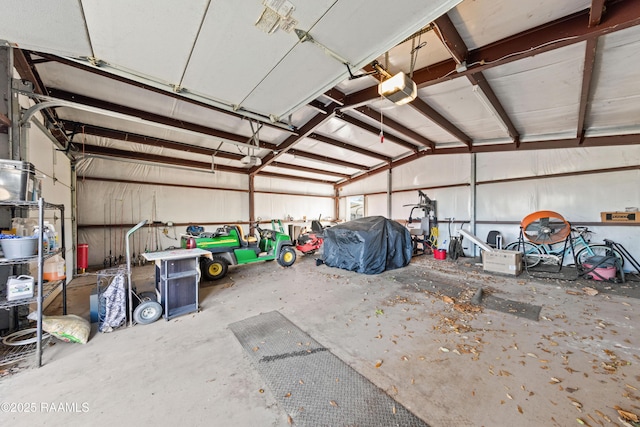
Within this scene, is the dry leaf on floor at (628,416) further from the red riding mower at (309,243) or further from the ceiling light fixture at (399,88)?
the red riding mower at (309,243)

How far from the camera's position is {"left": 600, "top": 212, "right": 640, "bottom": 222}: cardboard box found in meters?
4.69

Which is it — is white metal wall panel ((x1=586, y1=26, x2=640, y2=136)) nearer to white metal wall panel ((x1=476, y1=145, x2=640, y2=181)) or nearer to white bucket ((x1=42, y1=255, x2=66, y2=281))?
white metal wall panel ((x1=476, y1=145, x2=640, y2=181))

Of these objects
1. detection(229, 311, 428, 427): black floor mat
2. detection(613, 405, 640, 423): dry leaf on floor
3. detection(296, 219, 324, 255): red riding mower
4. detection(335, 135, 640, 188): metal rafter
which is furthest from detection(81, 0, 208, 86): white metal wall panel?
detection(335, 135, 640, 188): metal rafter

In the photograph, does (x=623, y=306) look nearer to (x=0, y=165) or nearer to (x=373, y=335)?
(x=373, y=335)

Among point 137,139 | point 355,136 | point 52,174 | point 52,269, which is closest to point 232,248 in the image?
point 52,269

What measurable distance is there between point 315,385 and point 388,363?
0.73 metres

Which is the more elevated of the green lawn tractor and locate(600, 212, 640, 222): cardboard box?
locate(600, 212, 640, 222): cardboard box

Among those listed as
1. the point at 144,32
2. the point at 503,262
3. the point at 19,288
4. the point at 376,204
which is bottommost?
the point at 503,262

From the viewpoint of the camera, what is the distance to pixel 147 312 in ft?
9.40

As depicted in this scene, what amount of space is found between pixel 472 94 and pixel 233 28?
4.15 m

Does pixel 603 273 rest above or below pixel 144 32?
below

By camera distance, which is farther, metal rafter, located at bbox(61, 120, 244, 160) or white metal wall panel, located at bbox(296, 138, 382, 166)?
white metal wall panel, located at bbox(296, 138, 382, 166)

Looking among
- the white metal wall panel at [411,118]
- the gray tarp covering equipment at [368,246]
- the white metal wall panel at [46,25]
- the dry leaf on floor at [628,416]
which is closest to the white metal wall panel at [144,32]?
the white metal wall panel at [46,25]

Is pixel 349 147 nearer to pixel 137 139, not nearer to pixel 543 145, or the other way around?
pixel 543 145
